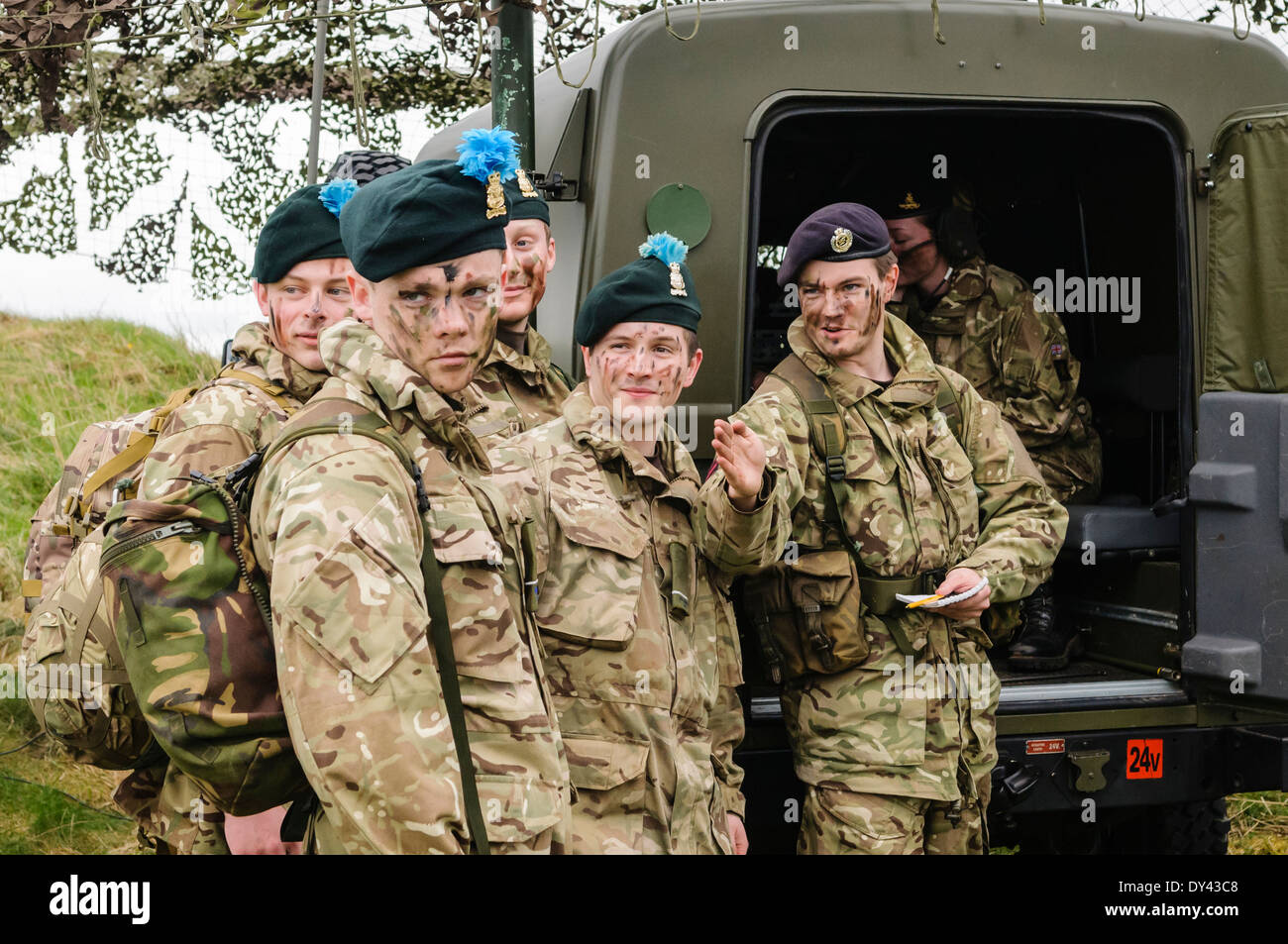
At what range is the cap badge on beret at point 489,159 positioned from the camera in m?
1.77

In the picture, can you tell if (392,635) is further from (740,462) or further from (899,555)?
(899,555)

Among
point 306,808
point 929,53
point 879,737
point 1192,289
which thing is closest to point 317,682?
point 306,808

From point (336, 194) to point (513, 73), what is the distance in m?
0.73

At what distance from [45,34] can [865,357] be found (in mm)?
3263

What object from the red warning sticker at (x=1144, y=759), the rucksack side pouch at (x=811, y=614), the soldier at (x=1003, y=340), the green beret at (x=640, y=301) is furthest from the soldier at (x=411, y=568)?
the soldier at (x=1003, y=340)

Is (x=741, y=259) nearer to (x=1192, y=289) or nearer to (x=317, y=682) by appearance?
(x=1192, y=289)

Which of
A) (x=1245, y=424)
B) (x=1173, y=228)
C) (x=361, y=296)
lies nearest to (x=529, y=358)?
(x=361, y=296)

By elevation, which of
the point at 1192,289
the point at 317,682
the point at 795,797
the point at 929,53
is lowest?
the point at 795,797

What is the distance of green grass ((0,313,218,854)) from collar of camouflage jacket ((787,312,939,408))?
117 inches

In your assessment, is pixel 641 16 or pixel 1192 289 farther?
pixel 1192 289

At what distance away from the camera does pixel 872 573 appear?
2918 millimetres

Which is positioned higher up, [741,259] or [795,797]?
[741,259]

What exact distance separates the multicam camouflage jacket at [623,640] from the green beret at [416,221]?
0.67 metres

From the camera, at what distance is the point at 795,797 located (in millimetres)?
3008
